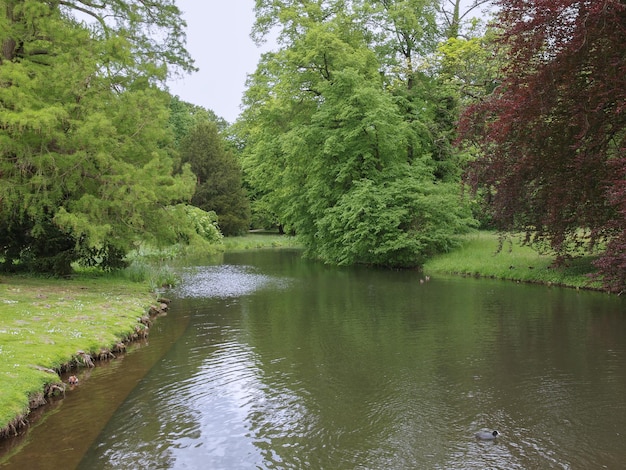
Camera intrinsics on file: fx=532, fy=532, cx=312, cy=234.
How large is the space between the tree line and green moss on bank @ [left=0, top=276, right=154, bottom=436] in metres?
1.56

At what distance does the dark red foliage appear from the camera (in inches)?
477

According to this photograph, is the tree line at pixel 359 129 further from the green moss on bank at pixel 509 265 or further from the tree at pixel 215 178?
the tree at pixel 215 178

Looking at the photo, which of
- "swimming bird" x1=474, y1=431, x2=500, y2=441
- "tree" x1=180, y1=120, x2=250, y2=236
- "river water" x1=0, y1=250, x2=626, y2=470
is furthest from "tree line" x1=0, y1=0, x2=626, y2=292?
"tree" x1=180, y1=120, x2=250, y2=236

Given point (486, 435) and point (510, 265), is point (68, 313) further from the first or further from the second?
point (510, 265)

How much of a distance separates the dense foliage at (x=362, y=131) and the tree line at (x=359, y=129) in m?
0.11

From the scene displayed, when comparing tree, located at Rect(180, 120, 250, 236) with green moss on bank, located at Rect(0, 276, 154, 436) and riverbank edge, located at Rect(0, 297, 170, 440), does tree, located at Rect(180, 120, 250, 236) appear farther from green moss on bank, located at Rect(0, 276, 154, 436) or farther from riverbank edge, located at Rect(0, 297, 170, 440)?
riverbank edge, located at Rect(0, 297, 170, 440)

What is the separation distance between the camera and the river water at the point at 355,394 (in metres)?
6.20

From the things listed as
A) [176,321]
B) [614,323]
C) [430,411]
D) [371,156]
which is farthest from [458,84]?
[430,411]

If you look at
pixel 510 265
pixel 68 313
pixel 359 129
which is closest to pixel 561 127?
Result: pixel 510 265

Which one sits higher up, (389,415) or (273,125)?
(273,125)

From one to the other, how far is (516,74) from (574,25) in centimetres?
247

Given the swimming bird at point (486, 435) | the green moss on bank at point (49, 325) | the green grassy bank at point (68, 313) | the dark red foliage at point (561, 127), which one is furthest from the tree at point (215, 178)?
the swimming bird at point (486, 435)

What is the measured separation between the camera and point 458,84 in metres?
26.5

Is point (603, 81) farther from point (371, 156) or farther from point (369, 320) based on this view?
point (371, 156)
